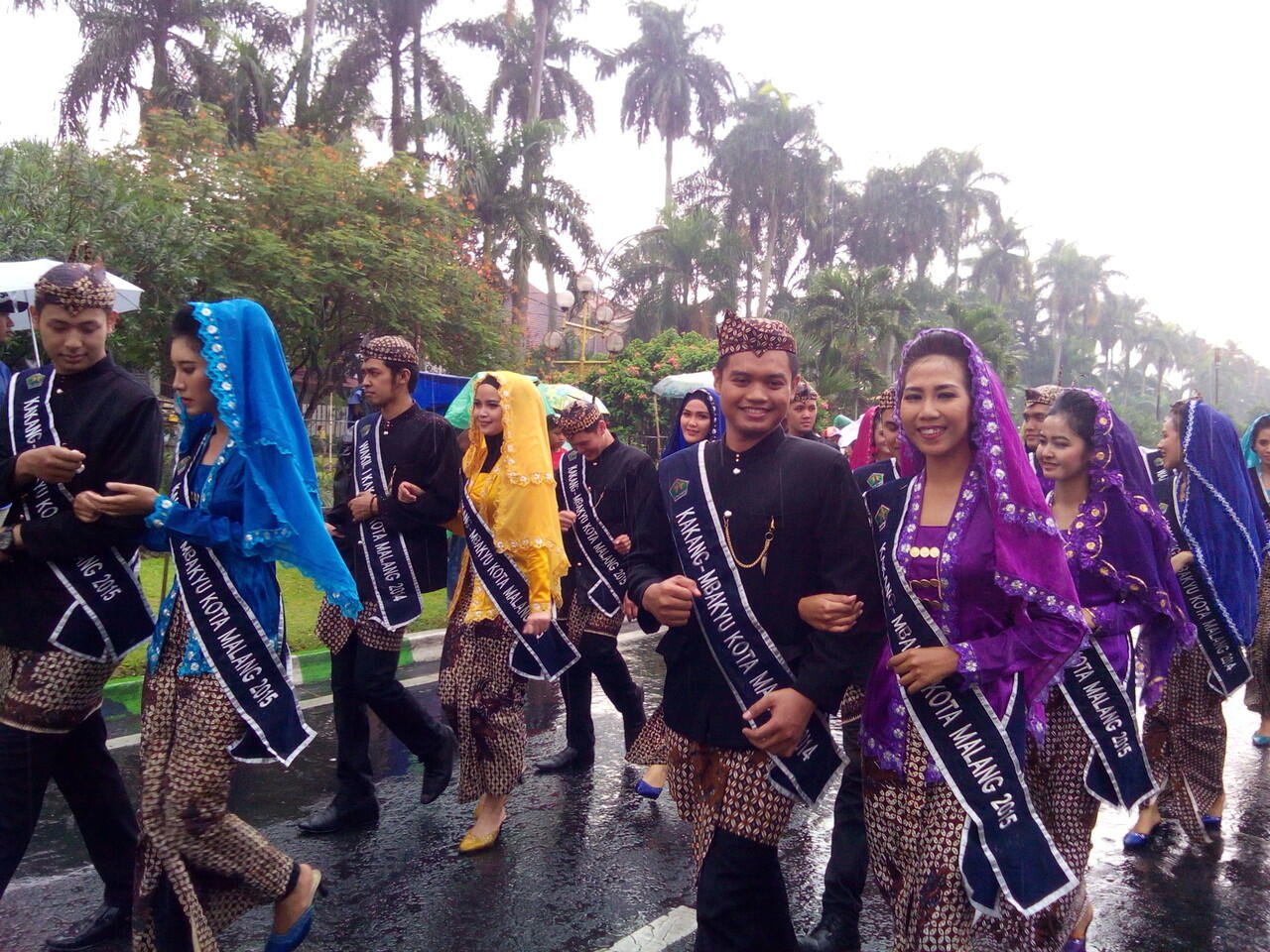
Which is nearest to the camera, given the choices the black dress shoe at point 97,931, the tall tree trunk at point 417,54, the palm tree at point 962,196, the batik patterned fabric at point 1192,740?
the black dress shoe at point 97,931

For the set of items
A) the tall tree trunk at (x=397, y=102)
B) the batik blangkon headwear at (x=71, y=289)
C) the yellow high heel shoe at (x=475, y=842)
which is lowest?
the yellow high heel shoe at (x=475, y=842)

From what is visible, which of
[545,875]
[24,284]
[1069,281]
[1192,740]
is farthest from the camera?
[1069,281]

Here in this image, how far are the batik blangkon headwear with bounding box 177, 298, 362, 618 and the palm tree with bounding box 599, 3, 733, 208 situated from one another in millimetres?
35240

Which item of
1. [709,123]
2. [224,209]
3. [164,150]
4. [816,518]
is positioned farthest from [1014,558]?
[709,123]

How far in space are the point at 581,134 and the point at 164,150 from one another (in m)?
18.1

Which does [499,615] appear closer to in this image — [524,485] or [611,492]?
[524,485]

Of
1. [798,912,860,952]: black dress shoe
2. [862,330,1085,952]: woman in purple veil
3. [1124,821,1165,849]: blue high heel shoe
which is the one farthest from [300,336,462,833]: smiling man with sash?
[1124,821,1165,849]: blue high heel shoe

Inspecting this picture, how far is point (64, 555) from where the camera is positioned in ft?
9.52

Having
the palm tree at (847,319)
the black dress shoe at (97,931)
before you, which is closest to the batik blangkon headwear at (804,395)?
the black dress shoe at (97,931)

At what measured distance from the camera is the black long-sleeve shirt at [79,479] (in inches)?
114

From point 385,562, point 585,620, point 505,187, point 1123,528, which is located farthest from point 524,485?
point 505,187

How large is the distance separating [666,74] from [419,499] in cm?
3548

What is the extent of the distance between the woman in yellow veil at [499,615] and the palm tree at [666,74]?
3401 cm

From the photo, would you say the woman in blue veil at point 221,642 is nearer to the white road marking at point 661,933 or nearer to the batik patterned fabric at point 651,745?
the white road marking at point 661,933
